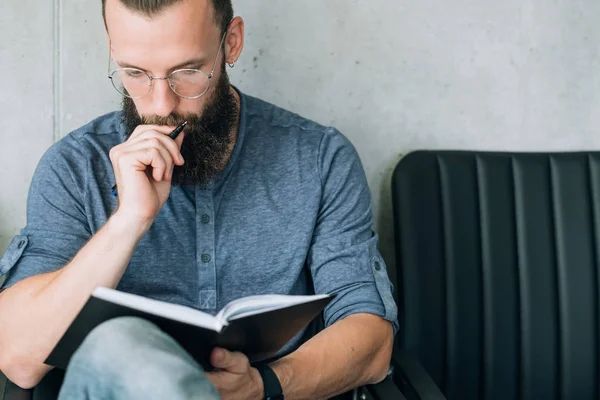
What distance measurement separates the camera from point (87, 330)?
1.07m

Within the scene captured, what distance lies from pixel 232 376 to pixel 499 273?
90 cm

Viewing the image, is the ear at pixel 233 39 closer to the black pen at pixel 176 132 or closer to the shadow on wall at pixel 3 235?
the black pen at pixel 176 132

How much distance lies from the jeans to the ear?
77cm

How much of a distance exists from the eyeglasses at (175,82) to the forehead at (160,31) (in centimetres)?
4

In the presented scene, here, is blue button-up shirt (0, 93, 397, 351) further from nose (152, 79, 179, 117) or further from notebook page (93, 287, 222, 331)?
notebook page (93, 287, 222, 331)

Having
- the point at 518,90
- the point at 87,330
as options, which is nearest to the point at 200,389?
the point at 87,330

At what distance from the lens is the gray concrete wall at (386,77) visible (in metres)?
1.83

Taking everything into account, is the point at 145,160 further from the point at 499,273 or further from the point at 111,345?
the point at 499,273

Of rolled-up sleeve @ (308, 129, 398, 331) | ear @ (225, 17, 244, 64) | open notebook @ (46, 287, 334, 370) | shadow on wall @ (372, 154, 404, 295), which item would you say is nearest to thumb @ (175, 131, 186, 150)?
ear @ (225, 17, 244, 64)

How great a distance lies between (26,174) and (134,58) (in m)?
0.60

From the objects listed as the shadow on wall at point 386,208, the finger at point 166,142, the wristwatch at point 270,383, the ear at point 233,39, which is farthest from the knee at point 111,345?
the shadow on wall at point 386,208

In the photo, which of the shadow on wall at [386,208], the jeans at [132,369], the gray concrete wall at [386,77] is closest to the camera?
the jeans at [132,369]

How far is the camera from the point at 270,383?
4.33ft

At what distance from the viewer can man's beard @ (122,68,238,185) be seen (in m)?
1.52
